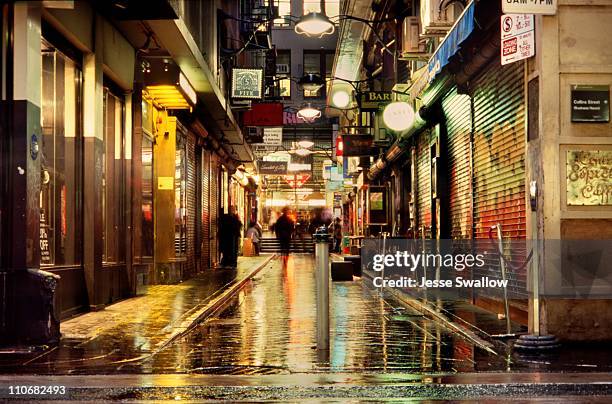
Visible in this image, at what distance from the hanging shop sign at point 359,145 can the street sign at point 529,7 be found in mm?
22331

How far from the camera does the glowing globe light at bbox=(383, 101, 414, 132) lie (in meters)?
22.7

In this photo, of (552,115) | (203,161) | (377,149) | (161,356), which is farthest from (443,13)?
(377,149)

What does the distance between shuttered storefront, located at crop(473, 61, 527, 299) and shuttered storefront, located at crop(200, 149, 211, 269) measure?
1406cm

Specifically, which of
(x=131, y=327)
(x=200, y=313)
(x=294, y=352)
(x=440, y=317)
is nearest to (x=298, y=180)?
(x=200, y=313)

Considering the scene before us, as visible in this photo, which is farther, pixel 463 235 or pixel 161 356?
pixel 463 235

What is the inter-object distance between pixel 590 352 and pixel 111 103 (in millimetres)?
10126

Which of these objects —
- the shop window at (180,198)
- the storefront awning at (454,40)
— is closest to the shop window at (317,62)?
the shop window at (180,198)

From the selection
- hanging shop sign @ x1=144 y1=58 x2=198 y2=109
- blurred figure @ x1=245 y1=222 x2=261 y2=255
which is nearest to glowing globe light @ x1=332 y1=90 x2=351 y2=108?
blurred figure @ x1=245 y1=222 x2=261 y2=255

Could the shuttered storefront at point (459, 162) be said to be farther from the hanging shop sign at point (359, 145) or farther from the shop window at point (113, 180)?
the hanging shop sign at point (359, 145)

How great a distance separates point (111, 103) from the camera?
1614cm

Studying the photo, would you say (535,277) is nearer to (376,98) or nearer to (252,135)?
(376,98)

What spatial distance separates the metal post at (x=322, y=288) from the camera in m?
9.48

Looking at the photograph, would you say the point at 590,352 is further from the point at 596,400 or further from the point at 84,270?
the point at 84,270

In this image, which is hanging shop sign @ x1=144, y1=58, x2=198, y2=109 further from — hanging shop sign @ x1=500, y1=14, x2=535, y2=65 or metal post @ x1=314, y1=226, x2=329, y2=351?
metal post @ x1=314, y1=226, x2=329, y2=351
